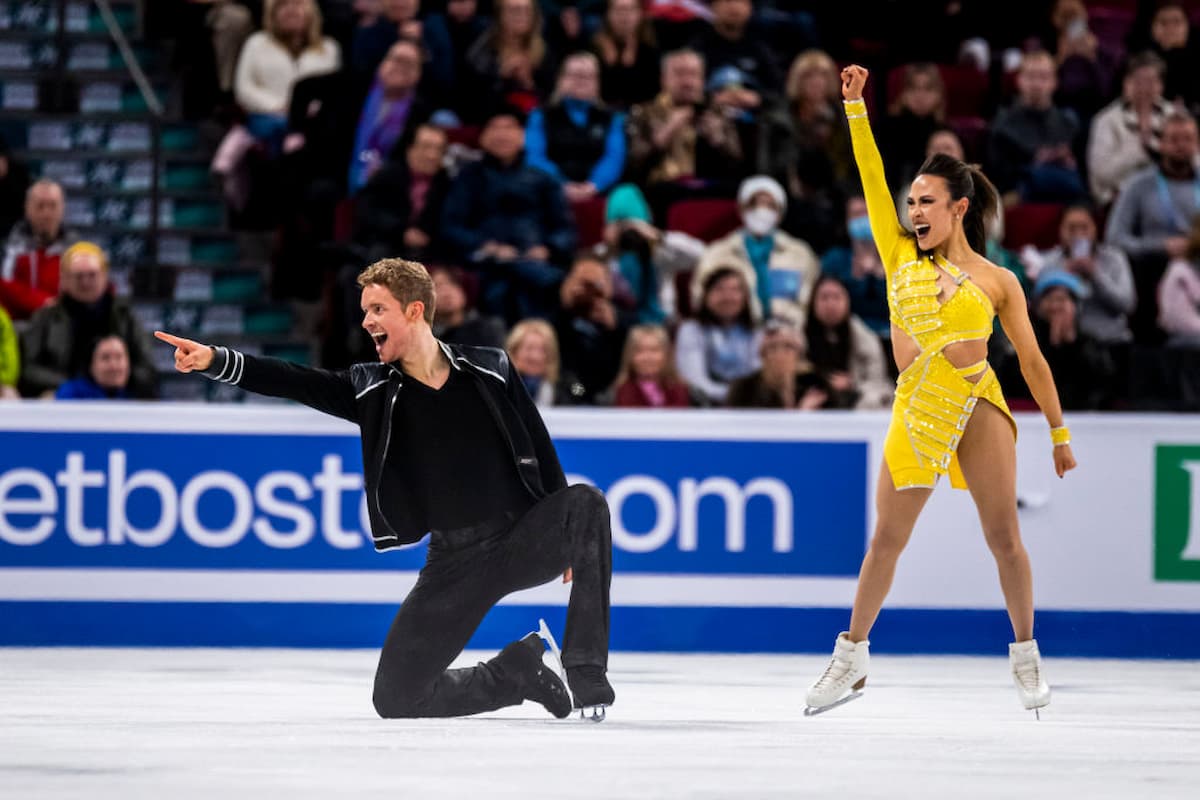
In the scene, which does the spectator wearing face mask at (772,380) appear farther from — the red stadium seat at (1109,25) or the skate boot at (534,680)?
the red stadium seat at (1109,25)

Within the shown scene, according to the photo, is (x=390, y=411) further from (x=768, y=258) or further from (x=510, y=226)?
(x=768, y=258)

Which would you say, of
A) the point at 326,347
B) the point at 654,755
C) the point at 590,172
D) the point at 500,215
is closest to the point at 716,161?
the point at 590,172

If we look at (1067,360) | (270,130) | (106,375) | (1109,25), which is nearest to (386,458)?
(106,375)

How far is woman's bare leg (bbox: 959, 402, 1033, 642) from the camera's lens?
19.7 feet

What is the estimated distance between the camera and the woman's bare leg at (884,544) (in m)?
6.04

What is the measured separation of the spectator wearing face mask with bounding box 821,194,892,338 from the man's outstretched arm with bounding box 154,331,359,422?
5007 mm

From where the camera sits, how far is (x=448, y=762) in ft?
16.2

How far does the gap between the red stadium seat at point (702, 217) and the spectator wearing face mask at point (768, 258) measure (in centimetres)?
30

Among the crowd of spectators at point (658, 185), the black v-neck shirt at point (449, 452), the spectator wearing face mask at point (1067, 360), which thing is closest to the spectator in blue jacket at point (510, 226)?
the crowd of spectators at point (658, 185)

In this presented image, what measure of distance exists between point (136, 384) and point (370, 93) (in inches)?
103

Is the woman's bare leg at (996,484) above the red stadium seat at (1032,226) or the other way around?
the other way around

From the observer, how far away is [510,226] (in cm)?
1036

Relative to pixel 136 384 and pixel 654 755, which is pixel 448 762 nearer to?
pixel 654 755

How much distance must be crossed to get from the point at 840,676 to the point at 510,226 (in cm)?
472
